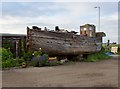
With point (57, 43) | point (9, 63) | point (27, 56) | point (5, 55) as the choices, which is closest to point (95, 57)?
point (57, 43)

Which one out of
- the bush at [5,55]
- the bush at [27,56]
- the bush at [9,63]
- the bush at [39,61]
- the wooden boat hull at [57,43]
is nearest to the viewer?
the bush at [9,63]

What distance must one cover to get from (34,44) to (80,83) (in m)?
7.89

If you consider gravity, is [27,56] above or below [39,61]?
above

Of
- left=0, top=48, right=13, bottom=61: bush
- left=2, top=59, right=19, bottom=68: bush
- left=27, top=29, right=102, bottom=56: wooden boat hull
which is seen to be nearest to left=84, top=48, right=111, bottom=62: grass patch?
left=27, top=29, right=102, bottom=56: wooden boat hull

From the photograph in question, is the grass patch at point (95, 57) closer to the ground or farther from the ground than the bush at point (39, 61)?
closer to the ground

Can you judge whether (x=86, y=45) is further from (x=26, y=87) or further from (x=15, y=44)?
(x=26, y=87)

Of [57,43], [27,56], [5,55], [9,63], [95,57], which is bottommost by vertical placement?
[95,57]

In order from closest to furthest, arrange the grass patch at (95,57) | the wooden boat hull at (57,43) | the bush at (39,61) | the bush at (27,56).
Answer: the bush at (39,61) < the bush at (27,56) < the wooden boat hull at (57,43) < the grass patch at (95,57)

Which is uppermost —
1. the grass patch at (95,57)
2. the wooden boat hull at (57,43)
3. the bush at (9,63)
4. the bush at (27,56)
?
the wooden boat hull at (57,43)

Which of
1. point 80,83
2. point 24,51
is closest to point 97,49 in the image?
point 24,51

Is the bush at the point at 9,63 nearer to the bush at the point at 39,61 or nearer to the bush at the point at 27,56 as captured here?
the bush at the point at 39,61

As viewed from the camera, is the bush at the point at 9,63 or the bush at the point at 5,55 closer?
the bush at the point at 9,63

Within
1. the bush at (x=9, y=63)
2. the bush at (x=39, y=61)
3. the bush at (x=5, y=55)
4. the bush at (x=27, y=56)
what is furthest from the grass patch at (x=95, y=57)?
the bush at (x=9, y=63)

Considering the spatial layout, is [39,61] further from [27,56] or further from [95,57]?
[95,57]
